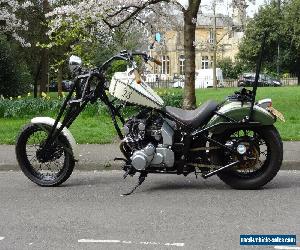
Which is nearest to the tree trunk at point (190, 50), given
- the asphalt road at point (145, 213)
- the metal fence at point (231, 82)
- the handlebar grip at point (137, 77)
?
the asphalt road at point (145, 213)

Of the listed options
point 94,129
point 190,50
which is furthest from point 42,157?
point 190,50

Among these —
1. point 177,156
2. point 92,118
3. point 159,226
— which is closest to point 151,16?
point 92,118

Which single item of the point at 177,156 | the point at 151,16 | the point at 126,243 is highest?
the point at 151,16

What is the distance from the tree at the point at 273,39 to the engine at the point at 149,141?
56.9m

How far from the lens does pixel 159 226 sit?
597cm

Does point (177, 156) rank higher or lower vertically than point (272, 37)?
lower

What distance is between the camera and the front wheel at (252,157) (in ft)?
24.2

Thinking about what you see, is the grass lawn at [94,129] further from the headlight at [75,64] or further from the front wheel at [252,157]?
the front wheel at [252,157]

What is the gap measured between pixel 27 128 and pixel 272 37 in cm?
5923

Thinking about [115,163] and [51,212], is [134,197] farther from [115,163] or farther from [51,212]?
[115,163]

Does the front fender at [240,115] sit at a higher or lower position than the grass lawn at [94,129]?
higher

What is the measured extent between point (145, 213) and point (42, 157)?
2.14 meters

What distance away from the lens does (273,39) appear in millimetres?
64812

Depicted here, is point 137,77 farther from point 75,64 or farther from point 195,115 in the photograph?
point 75,64
